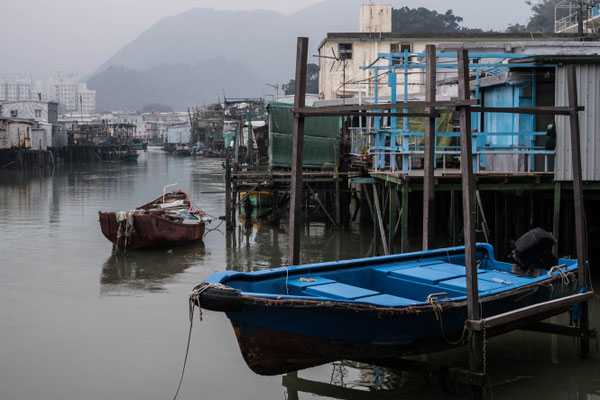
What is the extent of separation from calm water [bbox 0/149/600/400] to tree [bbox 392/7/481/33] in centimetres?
4635

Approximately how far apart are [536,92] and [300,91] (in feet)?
23.1

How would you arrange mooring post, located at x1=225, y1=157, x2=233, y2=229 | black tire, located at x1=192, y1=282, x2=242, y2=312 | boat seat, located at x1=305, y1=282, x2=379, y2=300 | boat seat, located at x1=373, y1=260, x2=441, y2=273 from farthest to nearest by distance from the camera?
mooring post, located at x1=225, y1=157, x2=233, y2=229 < boat seat, located at x1=373, y1=260, x2=441, y2=273 < boat seat, located at x1=305, y1=282, x2=379, y2=300 < black tire, located at x1=192, y1=282, x2=242, y2=312

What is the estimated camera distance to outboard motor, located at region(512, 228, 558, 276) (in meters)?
9.50

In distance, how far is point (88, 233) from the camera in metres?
22.0

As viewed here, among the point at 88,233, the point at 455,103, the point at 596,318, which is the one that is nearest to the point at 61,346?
the point at 455,103

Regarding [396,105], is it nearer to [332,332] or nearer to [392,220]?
[332,332]

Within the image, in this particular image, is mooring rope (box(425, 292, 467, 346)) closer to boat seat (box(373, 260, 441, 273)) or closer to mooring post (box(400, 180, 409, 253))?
boat seat (box(373, 260, 441, 273))

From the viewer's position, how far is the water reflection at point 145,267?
48.4 feet

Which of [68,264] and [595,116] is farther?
[68,264]

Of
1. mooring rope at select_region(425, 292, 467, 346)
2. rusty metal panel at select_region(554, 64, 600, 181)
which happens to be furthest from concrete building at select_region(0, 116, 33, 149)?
mooring rope at select_region(425, 292, 467, 346)

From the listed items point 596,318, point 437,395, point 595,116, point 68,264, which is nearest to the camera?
point 437,395

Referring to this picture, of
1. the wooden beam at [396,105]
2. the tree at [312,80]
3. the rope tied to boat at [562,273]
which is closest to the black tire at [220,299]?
the wooden beam at [396,105]

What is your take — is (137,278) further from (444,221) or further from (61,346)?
(444,221)

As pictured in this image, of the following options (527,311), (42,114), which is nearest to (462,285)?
(527,311)
